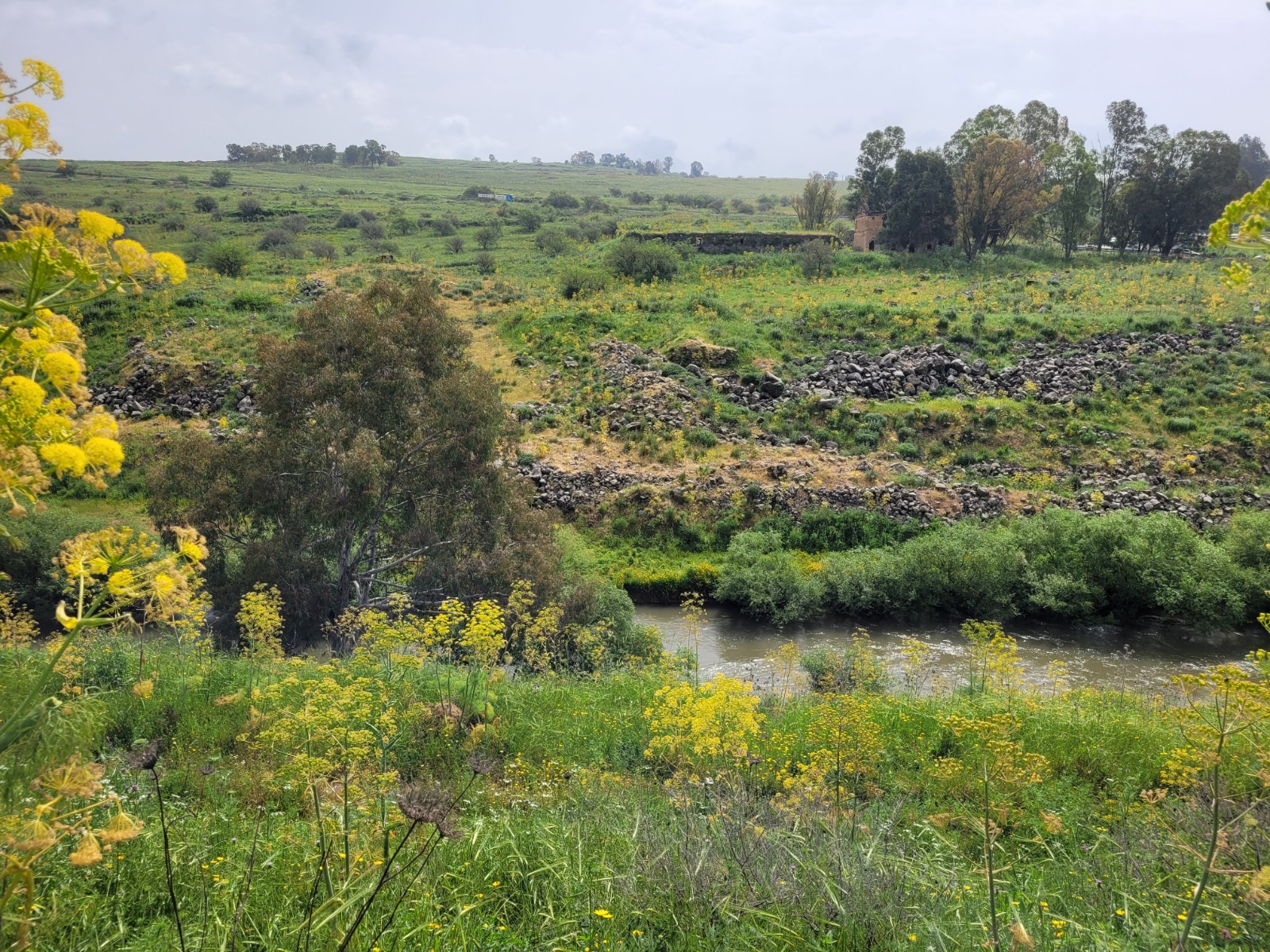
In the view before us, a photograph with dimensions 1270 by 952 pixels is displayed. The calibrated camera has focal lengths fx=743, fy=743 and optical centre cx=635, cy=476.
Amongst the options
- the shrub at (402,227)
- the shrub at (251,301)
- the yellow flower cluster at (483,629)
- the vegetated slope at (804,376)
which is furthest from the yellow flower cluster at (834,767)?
the shrub at (402,227)

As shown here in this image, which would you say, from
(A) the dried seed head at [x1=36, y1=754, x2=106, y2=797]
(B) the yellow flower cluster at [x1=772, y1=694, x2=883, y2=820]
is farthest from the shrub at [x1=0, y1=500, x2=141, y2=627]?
(A) the dried seed head at [x1=36, y1=754, x2=106, y2=797]

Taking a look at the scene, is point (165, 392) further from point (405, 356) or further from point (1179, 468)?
point (1179, 468)

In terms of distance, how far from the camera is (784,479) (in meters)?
19.6

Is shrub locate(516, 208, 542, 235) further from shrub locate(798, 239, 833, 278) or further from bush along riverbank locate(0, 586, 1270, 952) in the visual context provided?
bush along riverbank locate(0, 586, 1270, 952)

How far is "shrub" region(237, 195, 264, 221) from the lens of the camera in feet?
176

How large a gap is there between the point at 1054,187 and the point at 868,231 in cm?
991

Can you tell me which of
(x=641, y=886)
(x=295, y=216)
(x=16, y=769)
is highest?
(x=295, y=216)

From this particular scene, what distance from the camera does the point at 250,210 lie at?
54.2m

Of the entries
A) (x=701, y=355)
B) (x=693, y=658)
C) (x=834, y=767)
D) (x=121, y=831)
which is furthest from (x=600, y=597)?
(x=701, y=355)

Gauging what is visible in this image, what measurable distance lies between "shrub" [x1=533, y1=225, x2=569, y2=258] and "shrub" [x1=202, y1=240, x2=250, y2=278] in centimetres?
1627

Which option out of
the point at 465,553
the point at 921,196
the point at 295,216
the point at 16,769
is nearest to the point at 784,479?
the point at 465,553

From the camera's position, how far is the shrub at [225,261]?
36125 millimetres

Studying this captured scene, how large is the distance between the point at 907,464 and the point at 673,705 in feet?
56.7

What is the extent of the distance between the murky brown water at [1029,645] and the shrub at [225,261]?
3075 cm
